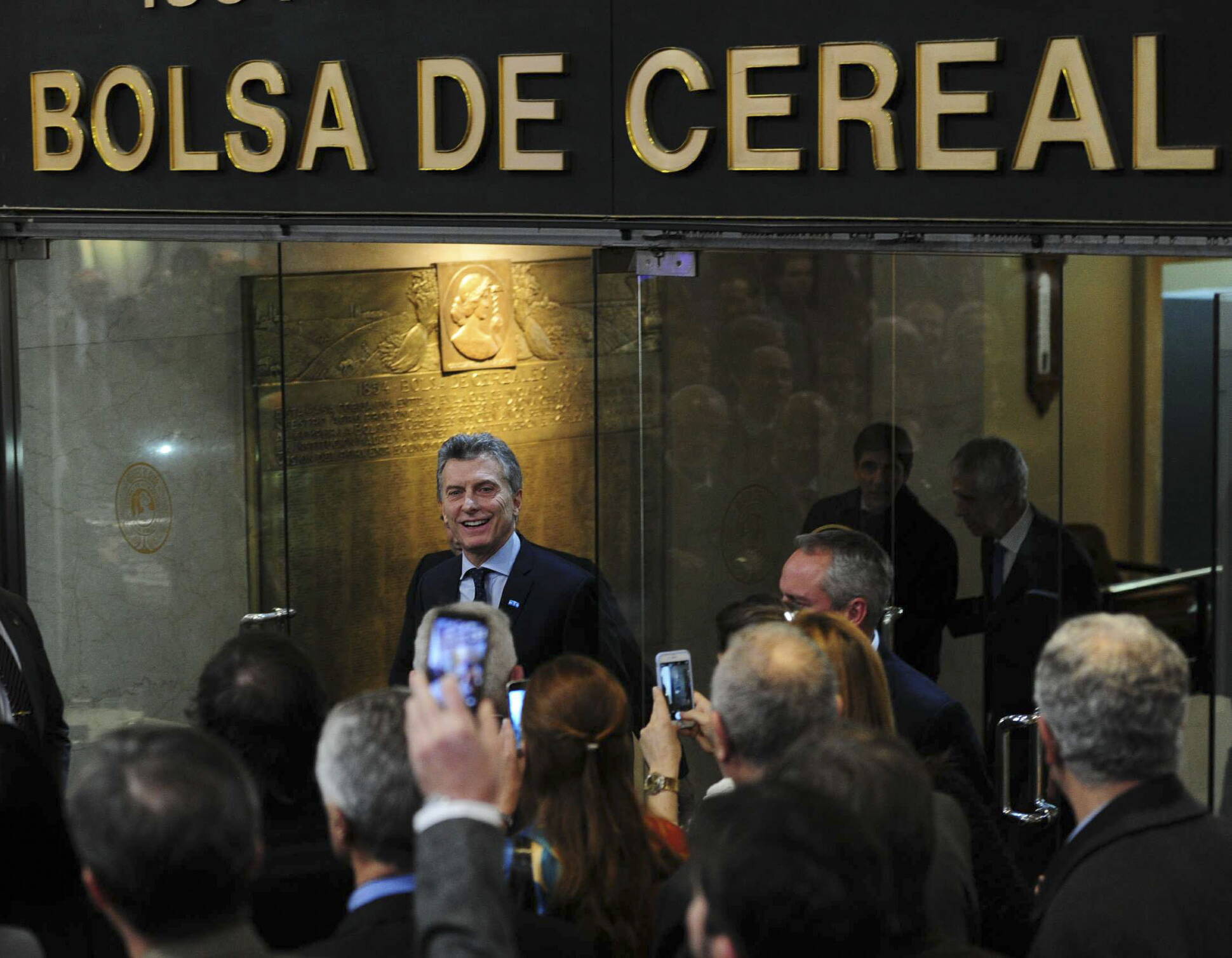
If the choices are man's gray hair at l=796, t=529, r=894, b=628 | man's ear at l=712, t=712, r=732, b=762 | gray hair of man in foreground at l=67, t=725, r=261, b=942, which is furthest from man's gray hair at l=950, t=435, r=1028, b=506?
gray hair of man in foreground at l=67, t=725, r=261, b=942

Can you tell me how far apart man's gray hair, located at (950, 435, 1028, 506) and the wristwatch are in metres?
1.55

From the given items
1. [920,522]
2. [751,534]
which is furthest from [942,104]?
[751,534]

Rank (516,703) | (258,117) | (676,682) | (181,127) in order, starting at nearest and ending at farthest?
1. (516,703)
2. (676,682)
3. (258,117)
4. (181,127)

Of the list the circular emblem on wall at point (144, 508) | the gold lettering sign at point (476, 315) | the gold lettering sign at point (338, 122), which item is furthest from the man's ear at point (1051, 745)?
the circular emblem on wall at point (144, 508)

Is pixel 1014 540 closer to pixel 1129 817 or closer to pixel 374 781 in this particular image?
pixel 1129 817

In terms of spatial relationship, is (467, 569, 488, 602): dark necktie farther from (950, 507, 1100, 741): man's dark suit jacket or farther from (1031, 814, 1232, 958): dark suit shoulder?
(1031, 814, 1232, 958): dark suit shoulder

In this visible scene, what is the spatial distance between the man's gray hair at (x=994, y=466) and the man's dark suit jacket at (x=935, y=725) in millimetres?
701

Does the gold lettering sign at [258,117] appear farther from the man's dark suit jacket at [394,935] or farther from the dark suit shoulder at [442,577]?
the man's dark suit jacket at [394,935]

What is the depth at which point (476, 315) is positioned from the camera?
6.20 m

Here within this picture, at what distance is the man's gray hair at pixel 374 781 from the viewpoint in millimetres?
2619

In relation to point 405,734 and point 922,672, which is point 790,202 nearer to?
point 922,672

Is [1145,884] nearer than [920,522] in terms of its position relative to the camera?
Yes

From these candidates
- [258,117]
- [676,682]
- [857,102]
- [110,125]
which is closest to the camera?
[676,682]

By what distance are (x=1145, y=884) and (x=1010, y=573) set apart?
2302 millimetres
